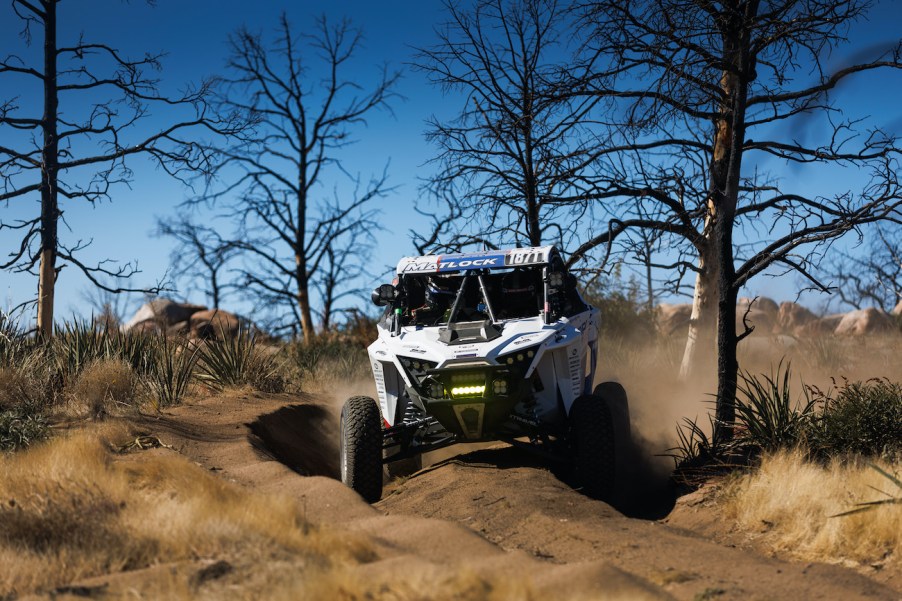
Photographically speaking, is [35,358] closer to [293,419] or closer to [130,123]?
[293,419]

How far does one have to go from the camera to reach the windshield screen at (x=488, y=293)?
11391 mm

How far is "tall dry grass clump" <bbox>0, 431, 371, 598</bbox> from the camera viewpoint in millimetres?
5867

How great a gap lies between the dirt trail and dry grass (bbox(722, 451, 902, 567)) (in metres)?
0.50

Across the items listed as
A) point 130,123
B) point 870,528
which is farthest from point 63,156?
point 870,528

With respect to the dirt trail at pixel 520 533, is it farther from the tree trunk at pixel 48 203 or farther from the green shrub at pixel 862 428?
the tree trunk at pixel 48 203

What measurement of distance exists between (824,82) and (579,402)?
22.2ft

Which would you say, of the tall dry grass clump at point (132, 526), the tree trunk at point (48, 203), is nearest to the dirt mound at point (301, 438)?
the tall dry grass clump at point (132, 526)

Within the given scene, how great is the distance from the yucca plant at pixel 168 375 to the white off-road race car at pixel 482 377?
498 cm

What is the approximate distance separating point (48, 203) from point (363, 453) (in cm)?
1218

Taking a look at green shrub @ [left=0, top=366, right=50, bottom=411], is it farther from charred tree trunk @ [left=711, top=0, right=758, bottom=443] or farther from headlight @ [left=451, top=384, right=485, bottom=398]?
charred tree trunk @ [left=711, top=0, right=758, bottom=443]

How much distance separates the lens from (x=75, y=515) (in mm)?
6613

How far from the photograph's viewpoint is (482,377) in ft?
31.6

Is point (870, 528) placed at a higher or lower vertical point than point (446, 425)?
lower

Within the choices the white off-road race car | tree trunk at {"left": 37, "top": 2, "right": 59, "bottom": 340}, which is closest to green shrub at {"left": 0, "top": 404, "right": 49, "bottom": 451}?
the white off-road race car
